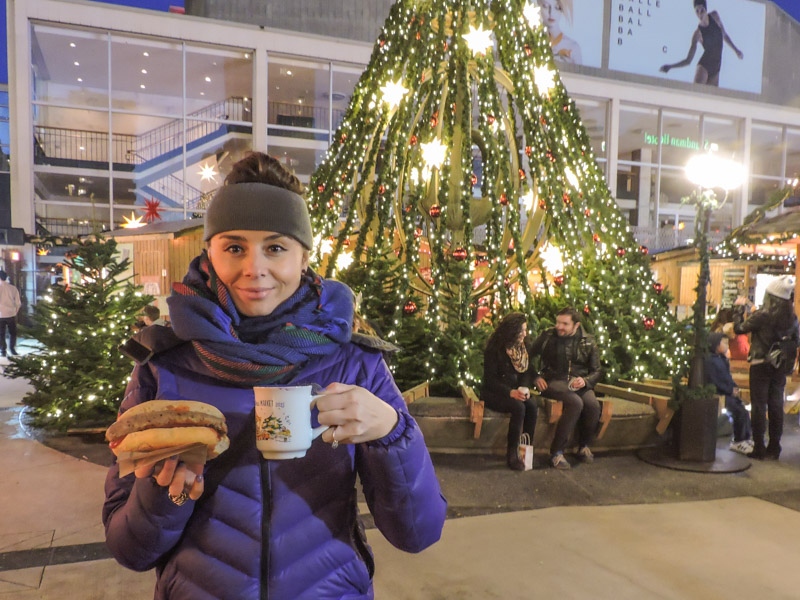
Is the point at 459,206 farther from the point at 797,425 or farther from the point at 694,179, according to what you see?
the point at 797,425

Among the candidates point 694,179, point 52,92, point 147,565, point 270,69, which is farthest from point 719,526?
point 52,92

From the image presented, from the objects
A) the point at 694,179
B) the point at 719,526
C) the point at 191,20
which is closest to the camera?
the point at 719,526

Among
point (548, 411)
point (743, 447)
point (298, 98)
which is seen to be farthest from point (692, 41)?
point (548, 411)

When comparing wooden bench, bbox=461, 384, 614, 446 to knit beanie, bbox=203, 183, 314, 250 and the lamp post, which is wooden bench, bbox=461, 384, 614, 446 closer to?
the lamp post

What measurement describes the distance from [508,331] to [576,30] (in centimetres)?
1800

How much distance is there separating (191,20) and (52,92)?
459cm

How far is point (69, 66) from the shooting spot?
631 inches

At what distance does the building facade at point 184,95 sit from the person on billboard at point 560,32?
34 cm

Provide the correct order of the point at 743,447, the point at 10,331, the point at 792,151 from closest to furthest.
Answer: the point at 743,447 → the point at 10,331 → the point at 792,151

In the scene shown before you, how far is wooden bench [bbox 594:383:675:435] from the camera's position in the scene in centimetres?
593

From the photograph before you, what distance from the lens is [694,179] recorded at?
613cm

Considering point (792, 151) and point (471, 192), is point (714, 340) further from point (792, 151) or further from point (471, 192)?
point (792, 151)

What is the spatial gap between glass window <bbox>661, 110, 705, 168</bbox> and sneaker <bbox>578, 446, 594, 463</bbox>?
19.3 m

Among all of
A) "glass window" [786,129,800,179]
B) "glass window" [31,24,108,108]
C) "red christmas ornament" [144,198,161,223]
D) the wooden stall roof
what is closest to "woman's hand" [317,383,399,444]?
the wooden stall roof
